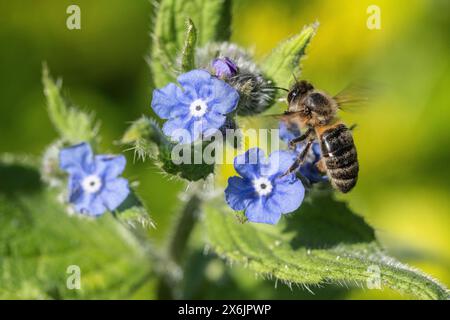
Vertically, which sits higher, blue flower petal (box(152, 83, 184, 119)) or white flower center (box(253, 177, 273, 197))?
blue flower petal (box(152, 83, 184, 119))

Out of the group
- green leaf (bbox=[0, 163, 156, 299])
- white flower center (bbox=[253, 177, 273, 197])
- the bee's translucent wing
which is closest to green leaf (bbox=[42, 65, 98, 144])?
green leaf (bbox=[0, 163, 156, 299])

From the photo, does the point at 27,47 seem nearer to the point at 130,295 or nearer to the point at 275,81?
the point at 130,295

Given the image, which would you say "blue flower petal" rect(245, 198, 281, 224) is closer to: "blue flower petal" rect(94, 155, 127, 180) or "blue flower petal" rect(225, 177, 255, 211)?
"blue flower petal" rect(225, 177, 255, 211)

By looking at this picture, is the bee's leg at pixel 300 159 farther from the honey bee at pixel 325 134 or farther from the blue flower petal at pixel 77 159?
the blue flower petal at pixel 77 159

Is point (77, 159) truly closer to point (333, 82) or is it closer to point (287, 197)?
point (287, 197)

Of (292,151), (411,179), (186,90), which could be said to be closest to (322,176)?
(292,151)
